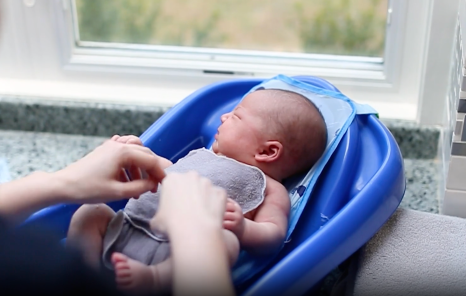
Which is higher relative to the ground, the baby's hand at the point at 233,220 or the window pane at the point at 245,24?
the window pane at the point at 245,24

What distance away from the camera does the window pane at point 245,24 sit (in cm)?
110

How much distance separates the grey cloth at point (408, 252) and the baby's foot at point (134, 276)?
266 millimetres

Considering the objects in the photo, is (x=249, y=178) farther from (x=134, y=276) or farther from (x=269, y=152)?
(x=134, y=276)

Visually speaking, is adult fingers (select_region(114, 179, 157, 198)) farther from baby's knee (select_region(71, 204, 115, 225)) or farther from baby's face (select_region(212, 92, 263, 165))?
baby's face (select_region(212, 92, 263, 165))

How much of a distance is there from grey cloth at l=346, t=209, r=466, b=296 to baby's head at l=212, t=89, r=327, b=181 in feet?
0.50

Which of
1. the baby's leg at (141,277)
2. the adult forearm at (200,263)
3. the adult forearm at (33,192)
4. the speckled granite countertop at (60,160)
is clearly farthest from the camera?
the speckled granite countertop at (60,160)

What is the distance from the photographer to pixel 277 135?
0.81m

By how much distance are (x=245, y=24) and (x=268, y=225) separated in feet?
1.78

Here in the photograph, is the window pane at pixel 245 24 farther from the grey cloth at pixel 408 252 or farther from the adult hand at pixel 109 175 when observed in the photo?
the adult hand at pixel 109 175

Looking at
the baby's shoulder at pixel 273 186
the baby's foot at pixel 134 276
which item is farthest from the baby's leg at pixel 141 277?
the baby's shoulder at pixel 273 186

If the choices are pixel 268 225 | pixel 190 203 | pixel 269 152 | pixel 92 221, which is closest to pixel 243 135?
pixel 269 152

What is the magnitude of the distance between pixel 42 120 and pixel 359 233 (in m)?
0.77

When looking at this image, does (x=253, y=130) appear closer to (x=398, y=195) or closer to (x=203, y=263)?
(x=398, y=195)

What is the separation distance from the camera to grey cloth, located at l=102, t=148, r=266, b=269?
0.66m
